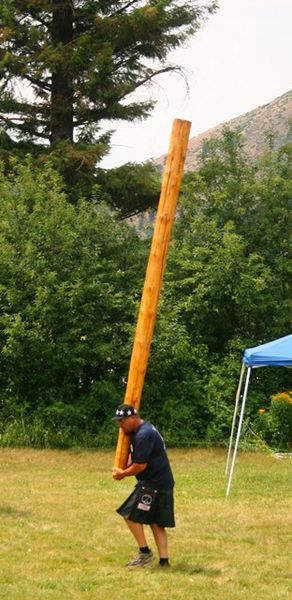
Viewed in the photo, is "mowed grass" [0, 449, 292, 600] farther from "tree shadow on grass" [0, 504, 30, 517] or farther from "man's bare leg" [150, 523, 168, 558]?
"man's bare leg" [150, 523, 168, 558]

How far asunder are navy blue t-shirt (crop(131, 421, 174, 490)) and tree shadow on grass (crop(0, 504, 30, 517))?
3.34 m

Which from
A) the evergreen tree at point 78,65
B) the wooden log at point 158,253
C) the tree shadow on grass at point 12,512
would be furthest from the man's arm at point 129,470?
the evergreen tree at point 78,65

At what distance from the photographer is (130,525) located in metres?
8.33

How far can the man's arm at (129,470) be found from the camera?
26.2 feet

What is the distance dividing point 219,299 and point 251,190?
11.0ft

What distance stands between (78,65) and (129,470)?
16578 mm

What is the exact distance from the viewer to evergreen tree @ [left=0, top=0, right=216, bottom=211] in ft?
75.0

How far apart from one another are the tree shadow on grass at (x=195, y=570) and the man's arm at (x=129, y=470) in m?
1.02

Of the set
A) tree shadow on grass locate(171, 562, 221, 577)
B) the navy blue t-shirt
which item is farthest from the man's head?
tree shadow on grass locate(171, 562, 221, 577)

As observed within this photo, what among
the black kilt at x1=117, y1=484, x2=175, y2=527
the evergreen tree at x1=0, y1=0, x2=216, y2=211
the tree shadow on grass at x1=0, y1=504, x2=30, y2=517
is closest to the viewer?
the black kilt at x1=117, y1=484, x2=175, y2=527

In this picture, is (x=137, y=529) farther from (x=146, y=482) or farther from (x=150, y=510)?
(x=146, y=482)

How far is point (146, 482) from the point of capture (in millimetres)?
8258

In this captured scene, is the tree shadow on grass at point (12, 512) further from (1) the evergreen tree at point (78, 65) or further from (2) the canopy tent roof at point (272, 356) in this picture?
(1) the evergreen tree at point (78, 65)

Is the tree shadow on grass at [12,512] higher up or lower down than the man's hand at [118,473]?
lower down
